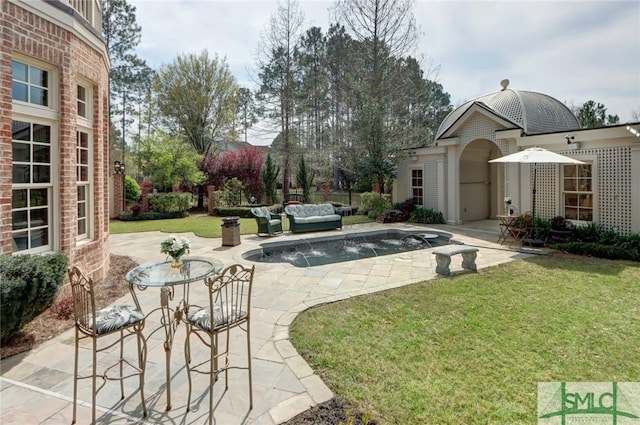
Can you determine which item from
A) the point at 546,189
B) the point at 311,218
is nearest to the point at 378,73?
the point at 311,218

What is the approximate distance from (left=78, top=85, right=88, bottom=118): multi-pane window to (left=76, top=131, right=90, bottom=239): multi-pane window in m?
0.32

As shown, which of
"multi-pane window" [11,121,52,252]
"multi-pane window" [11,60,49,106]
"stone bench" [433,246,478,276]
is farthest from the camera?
"stone bench" [433,246,478,276]

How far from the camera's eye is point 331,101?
81.3 ft

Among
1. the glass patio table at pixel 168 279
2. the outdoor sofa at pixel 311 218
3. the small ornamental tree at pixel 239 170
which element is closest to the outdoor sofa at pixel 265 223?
the outdoor sofa at pixel 311 218

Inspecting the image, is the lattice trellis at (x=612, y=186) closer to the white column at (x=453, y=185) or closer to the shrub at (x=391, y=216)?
the white column at (x=453, y=185)

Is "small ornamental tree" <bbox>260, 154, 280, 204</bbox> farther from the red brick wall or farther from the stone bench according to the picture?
the stone bench

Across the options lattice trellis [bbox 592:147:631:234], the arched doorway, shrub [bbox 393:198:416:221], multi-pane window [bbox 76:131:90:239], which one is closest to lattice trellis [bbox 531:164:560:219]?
lattice trellis [bbox 592:147:631:234]

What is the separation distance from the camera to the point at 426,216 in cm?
1388

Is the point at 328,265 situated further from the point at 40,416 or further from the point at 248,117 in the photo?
the point at 248,117

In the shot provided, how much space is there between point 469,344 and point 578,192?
8.59m

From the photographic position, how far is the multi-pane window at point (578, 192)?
9414mm

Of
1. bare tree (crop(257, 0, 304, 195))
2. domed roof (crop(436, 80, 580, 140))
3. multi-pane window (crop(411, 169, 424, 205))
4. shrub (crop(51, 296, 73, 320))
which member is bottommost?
shrub (crop(51, 296, 73, 320))

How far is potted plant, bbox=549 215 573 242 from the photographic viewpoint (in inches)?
360

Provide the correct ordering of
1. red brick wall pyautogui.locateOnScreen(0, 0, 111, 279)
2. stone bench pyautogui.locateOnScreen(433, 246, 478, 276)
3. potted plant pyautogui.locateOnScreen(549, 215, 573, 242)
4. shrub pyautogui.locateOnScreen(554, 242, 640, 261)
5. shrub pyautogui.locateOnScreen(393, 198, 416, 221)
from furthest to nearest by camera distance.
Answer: shrub pyautogui.locateOnScreen(393, 198, 416, 221) → potted plant pyautogui.locateOnScreen(549, 215, 573, 242) → shrub pyautogui.locateOnScreen(554, 242, 640, 261) → stone bench pyautogui.locateOnScreen(433, 246, 478, 276) → red brick wall pyautogui.locateOnScreen(0, 0, 111, 279)
